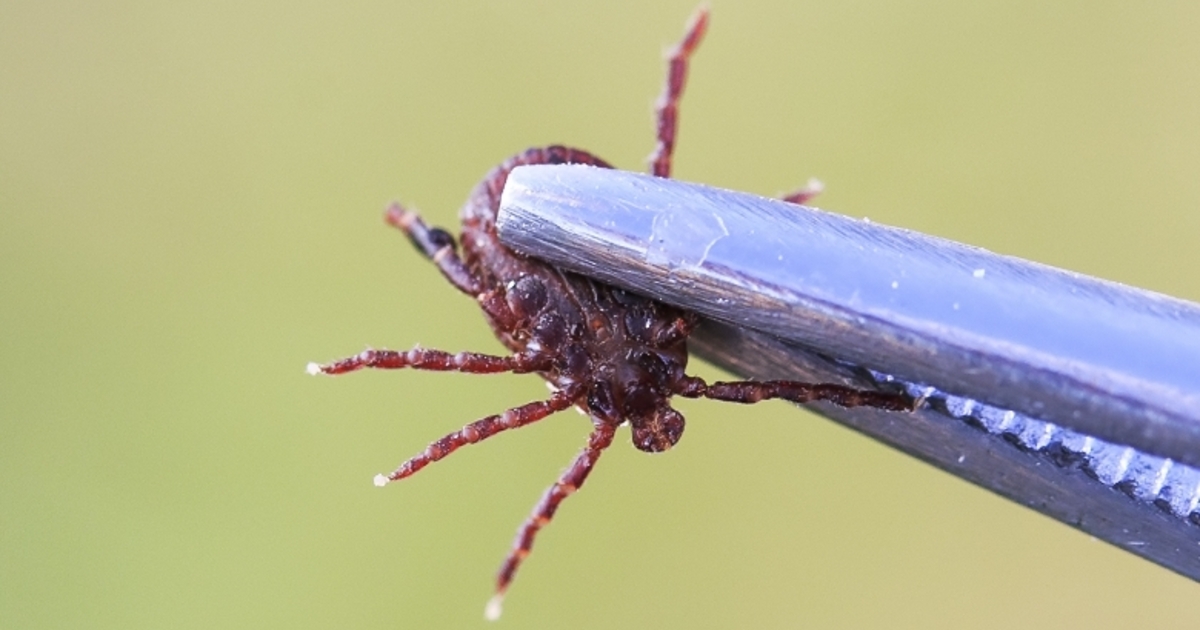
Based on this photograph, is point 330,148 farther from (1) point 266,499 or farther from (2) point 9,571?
(2) point 9,571

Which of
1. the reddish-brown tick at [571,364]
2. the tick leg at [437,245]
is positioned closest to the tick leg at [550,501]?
the reddish-brown tick at [571,364]

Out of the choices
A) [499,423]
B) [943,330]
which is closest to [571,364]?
[499,423]

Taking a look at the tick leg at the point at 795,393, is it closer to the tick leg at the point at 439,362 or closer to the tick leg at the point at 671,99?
the tick leg at the point at 439,362

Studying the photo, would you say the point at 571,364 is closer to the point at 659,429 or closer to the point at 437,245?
the point at 659,429

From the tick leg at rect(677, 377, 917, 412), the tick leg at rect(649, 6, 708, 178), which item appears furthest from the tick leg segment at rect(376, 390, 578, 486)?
the tick leg at rect(649, 6, 708, 178)

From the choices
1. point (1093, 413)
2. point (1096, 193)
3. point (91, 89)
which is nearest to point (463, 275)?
point (1093, 413)

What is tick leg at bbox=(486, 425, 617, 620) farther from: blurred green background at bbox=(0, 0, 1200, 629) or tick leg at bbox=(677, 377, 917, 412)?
blurred green background at bbox=(0, 0, 1200, 629)

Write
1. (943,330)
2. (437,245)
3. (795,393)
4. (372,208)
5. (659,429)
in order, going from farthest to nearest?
(372,208) < (437,245) < (659,429) < (795,393) < (943,330)
